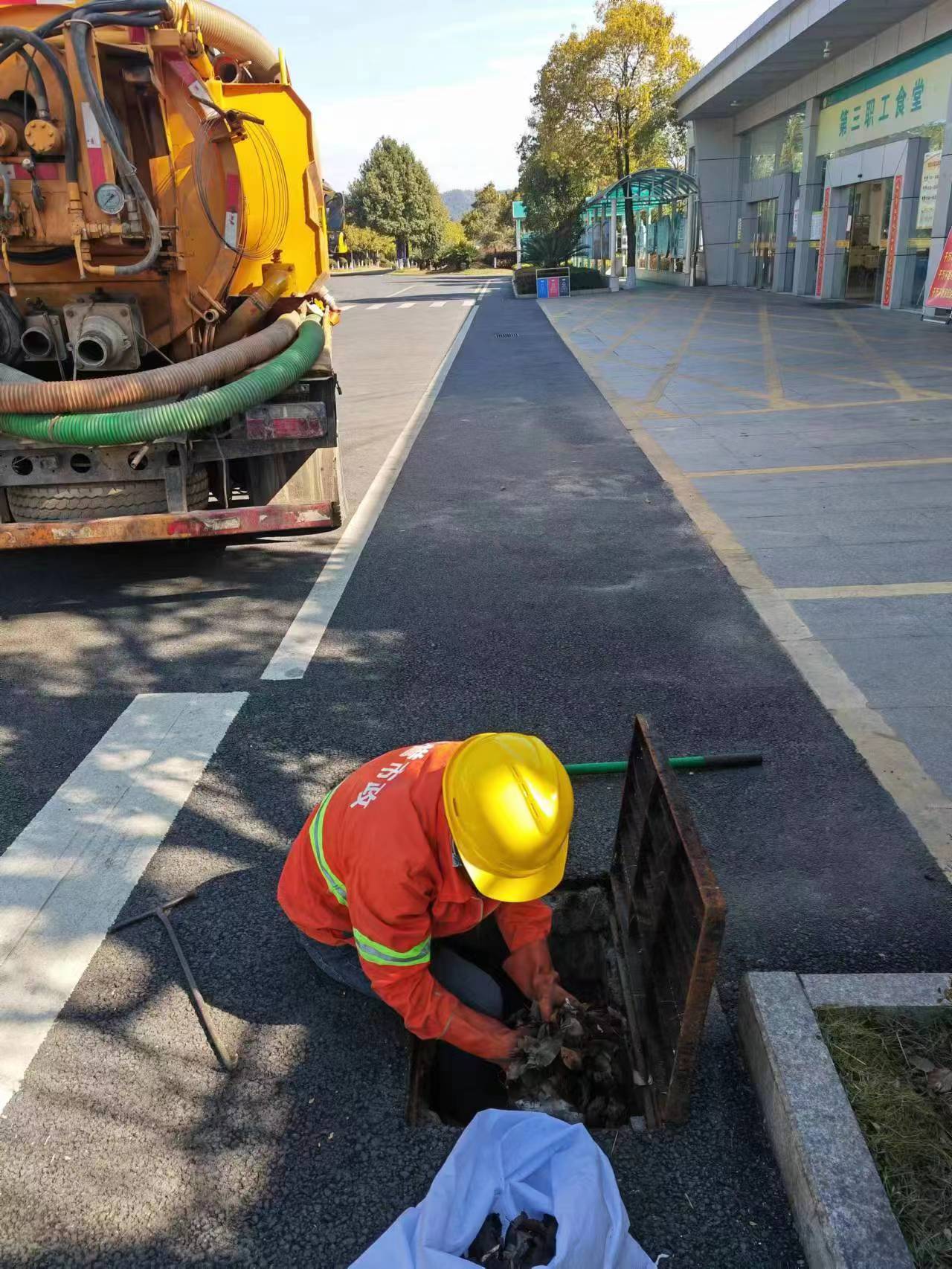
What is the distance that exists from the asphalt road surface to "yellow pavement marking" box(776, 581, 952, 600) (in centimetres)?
41

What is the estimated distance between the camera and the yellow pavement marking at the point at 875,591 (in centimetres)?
558

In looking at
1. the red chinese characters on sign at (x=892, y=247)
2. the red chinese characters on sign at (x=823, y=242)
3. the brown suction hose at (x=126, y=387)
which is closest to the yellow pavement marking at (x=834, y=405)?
the brown suction hose at (x=126, y=387)

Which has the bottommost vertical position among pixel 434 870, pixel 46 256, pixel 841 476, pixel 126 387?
pixel 841 476

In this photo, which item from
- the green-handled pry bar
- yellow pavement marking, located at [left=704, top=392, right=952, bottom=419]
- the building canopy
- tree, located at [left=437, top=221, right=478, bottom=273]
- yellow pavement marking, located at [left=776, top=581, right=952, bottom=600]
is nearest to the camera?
the green-handled pry bar

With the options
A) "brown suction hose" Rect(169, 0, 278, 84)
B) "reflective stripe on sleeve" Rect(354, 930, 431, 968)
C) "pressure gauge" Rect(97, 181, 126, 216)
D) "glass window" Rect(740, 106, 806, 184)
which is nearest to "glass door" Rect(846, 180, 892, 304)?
"glass window" Rect(740, 106, 806, 184)

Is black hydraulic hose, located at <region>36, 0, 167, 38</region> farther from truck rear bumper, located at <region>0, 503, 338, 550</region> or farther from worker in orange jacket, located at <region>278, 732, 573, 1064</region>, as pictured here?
worker in orange jacket, located at <region>278, 732, 573, 1064</region>

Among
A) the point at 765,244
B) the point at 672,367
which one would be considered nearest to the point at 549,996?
the point at 672,367

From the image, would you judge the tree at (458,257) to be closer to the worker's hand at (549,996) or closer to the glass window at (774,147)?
the glass window at (774,147)

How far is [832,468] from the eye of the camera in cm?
848

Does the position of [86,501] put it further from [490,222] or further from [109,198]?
[490,222]

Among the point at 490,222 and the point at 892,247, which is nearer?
the point at 892,247

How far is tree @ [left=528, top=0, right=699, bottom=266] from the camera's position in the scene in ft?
118

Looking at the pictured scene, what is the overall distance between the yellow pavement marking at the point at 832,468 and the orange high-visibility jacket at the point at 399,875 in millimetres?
6581

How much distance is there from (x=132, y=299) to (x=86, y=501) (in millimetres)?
1278
